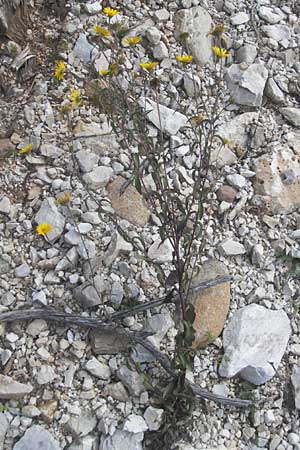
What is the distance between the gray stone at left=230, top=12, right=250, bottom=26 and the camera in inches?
142

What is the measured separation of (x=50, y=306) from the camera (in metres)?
2.69

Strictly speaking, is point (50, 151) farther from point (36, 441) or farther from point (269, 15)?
point (269, 15)

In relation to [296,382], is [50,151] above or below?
above

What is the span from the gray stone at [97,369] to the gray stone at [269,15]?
204 cm

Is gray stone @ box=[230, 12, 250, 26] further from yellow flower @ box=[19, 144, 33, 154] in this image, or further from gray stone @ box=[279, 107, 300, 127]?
yellow flower @ box=[19, 144, 33, 154]

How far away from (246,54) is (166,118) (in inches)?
24.2

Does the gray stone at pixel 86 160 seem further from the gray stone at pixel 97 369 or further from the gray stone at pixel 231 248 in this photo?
the gray stone at pixel 97 369

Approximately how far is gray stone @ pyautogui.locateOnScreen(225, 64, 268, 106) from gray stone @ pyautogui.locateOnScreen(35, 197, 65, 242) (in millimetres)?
1053

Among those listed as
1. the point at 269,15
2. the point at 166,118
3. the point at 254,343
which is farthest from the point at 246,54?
the point at 254,343

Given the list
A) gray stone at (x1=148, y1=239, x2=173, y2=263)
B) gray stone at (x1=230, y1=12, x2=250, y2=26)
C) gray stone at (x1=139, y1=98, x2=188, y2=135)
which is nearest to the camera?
gray stone at (x1=148, y1=239, x2=173, y2=263)

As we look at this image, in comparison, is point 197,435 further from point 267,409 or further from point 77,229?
point 77,229

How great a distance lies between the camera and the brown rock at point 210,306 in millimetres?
2713

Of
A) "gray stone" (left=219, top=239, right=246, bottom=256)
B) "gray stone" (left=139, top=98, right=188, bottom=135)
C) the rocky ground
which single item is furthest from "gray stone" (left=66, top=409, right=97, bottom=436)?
"gray stone" (left=139, top=98, right=188, bottom=135)

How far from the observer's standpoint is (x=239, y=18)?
11.9 feet
